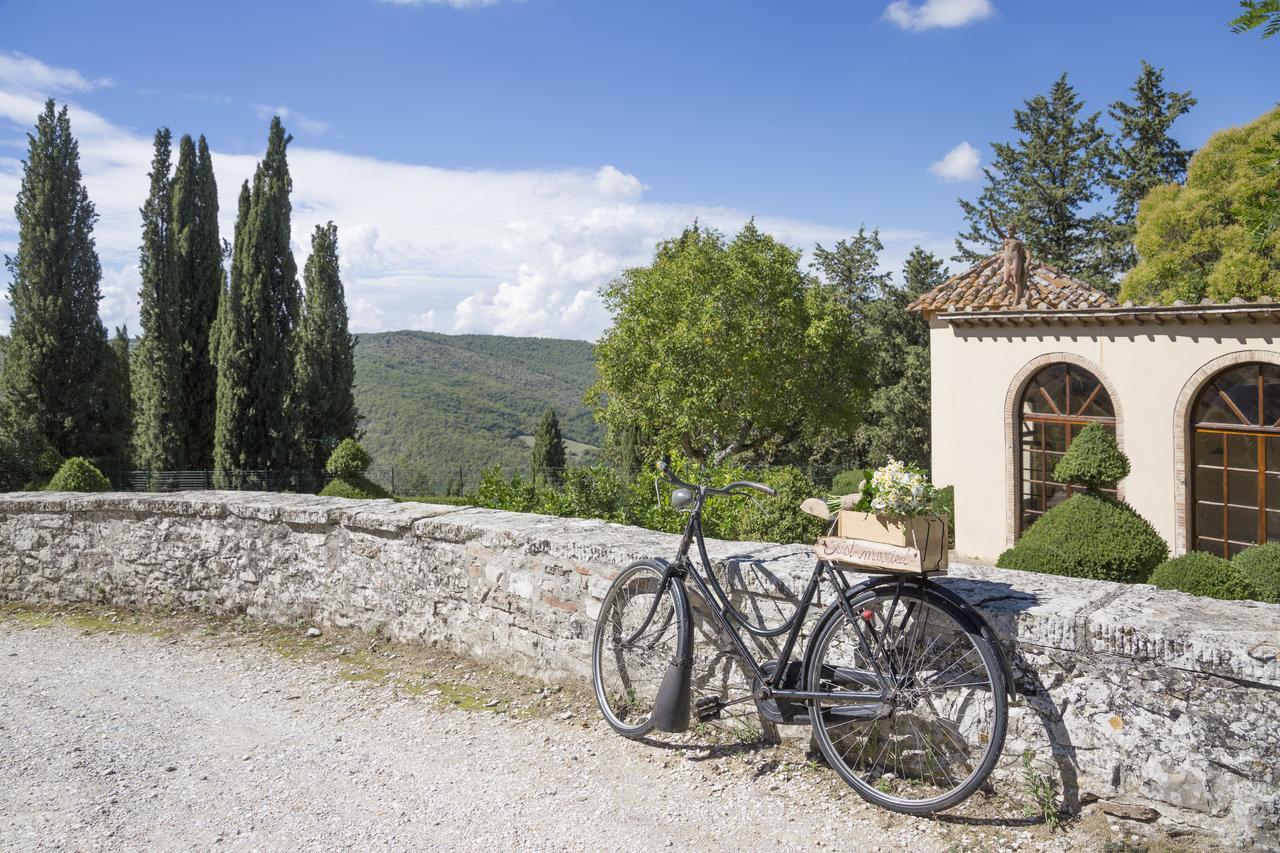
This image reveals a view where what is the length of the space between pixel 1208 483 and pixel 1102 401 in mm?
1629

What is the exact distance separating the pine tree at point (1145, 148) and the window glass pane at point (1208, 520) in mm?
19453

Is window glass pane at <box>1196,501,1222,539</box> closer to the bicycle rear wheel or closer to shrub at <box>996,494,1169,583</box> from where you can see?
shrub at <box>996,494,1169,583</box>

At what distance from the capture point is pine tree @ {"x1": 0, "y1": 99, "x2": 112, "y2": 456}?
2014 cm

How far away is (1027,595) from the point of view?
2889mm

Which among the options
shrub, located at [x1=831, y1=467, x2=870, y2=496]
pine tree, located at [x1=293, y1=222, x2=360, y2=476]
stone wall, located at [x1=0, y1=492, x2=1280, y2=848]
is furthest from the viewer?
pine tree, located at [x1=293, y1=222, x2=360, y2=476]

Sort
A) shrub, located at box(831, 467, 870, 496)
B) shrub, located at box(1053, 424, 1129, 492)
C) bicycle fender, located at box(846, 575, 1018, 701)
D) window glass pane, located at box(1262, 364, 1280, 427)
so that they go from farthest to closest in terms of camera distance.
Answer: shrub, located at box(831, 467, 870, 496) → window glass pane, located at box(1262, 364, 1280, 427) → shrub, located at box(1053, 424, 1129, 492) → bicycle fender, located at box(846, 575, 1018, 701)

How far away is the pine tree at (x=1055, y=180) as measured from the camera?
28969 millimetres

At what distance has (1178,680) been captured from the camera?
8.11 ft

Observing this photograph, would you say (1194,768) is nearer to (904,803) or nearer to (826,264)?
(904,803)

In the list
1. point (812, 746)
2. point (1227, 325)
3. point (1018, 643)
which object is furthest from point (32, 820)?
point (1227, 325)

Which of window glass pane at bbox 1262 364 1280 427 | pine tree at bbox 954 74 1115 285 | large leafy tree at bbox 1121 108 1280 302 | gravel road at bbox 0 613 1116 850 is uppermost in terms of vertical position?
pine tree at bbox 954 74 1115 285

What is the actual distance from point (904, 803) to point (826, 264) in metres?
31.2

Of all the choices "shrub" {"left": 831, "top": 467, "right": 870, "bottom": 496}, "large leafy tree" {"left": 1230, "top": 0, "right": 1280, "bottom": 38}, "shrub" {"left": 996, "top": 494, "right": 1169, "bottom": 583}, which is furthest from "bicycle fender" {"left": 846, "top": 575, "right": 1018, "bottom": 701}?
"shrub" {"left": 831, "top": 467, "right": 870, "bottom": 496}

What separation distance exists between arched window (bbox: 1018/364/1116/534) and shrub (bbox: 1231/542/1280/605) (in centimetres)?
473
